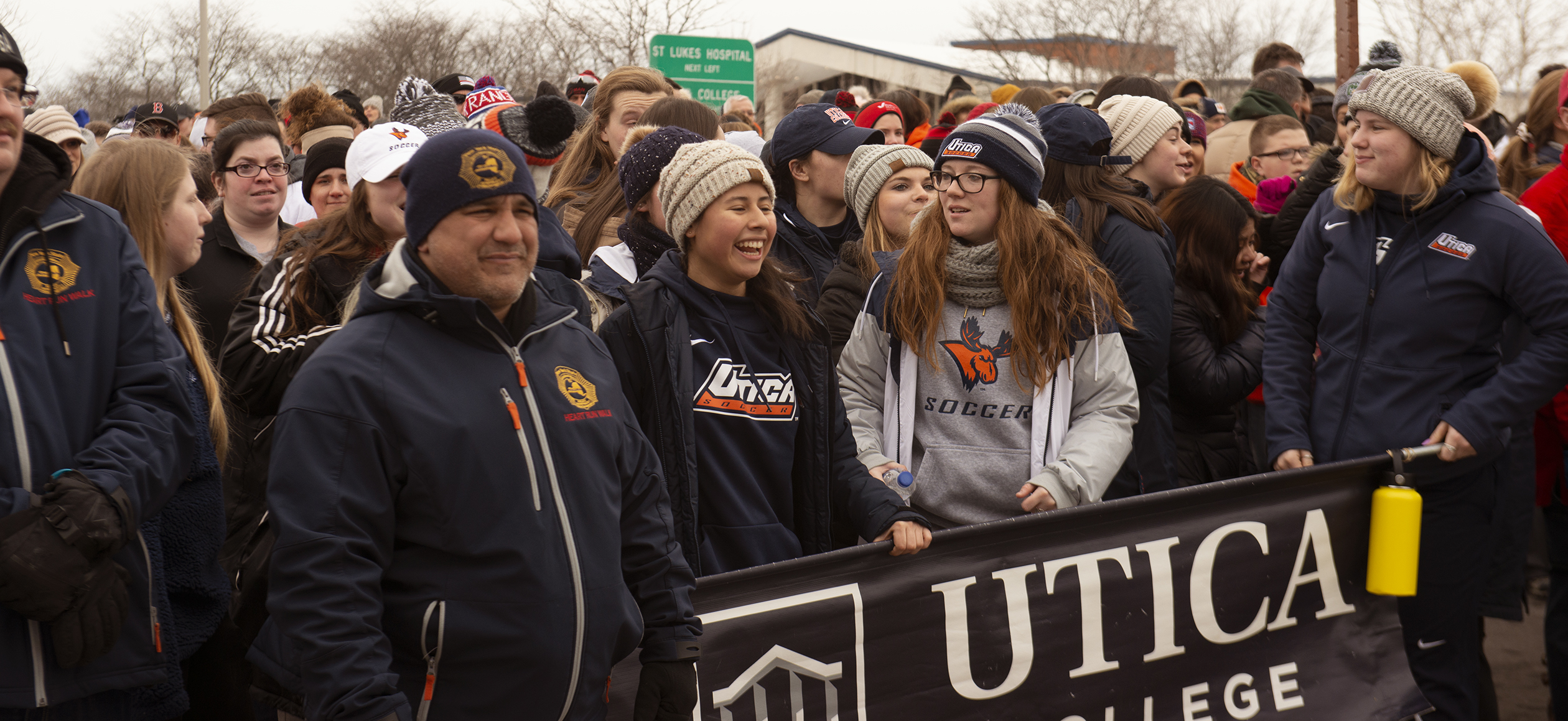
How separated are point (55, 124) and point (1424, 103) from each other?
6544 millimetres

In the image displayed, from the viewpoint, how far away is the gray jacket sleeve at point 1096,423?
143 inches

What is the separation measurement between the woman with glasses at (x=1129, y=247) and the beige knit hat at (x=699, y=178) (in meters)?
1.52

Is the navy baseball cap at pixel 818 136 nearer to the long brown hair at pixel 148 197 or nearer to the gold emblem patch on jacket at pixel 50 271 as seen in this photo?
the long brown hair at pixel 148 197

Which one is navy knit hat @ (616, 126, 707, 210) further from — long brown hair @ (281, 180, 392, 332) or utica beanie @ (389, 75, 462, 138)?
long brown hair @ (281, 180, 392, 332)

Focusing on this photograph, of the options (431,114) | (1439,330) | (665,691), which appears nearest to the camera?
(665,691)

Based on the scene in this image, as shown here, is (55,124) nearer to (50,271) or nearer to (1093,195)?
(50,271)

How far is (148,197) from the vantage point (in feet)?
11.2

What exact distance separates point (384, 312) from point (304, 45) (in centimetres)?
3753

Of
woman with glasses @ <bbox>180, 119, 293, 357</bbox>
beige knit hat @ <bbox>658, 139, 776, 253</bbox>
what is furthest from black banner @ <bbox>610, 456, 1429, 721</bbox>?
woman with glasses @ <bbox>180, 119, 293, 357</bbox>

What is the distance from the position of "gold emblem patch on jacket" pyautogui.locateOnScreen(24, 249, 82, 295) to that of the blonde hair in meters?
4.03

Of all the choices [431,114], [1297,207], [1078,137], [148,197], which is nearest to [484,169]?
[148,197]

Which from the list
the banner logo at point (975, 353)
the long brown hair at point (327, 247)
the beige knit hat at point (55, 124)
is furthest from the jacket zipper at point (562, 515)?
the beige knit hat at point (55, 124)

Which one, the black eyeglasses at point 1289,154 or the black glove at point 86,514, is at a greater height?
the black eyeglasses at point 1289,154

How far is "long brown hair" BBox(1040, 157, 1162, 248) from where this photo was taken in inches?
171
